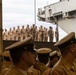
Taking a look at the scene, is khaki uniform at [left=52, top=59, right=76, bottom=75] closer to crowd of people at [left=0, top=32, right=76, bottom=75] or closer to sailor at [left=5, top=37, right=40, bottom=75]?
crowd of people at [left=0, top=32, right=76, bottom=75]

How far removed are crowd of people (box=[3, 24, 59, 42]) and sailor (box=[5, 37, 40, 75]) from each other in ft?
54.5

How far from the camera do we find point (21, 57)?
2633 millimetres

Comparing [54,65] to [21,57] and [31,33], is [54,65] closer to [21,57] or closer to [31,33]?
[21,57]

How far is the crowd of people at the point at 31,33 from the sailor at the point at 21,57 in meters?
16.6

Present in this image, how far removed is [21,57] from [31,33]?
661 inches

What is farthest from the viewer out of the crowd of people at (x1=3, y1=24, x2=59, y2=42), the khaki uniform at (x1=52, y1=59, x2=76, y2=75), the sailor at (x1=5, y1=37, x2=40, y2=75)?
the crowd of people at (x1=3, y1=24, x2=59, y2=42)

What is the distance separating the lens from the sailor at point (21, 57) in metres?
2.61

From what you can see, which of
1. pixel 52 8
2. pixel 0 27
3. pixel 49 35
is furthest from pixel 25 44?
pixel 52 8

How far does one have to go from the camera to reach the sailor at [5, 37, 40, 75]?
2.61 m

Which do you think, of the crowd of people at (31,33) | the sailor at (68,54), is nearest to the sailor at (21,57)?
the sailor at (68,54)

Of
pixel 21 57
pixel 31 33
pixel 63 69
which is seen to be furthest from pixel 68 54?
pixel 31 33

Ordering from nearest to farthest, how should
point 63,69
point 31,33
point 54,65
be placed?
point 63,69, point 54,65, point 31,33

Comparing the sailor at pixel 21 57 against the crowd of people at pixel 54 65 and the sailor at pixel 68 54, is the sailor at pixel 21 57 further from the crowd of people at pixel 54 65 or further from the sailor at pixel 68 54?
the sailor at pixel 68 54

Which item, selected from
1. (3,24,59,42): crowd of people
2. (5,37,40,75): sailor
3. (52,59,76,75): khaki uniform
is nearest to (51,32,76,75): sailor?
(52,59,76,75): khaki uniform
